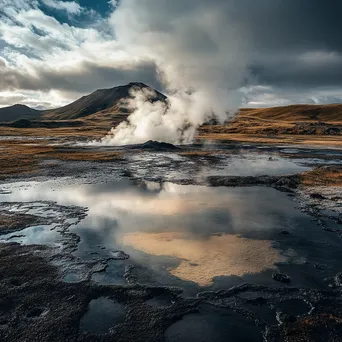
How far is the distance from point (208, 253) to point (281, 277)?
3213 millimetres

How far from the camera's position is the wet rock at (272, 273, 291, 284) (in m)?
11.7

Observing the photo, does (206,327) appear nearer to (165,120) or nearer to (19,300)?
(19,300)

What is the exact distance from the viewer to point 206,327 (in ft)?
30.0

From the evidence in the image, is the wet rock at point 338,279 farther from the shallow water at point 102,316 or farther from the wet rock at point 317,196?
the wet rock at point 317,196

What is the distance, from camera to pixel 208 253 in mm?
13836

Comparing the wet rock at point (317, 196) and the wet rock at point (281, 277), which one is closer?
the wet rock at point (281, 277)

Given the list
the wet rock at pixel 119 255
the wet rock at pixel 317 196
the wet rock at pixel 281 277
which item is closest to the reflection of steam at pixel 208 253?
the wet rock at pixel 281 277

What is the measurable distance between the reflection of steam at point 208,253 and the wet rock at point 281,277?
→ 681mm

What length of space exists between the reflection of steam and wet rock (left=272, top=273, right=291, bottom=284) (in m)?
0.68

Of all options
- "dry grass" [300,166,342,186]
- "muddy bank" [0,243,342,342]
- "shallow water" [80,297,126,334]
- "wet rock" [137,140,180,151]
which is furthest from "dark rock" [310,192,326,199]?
"wet rock" [137,140,180,151]

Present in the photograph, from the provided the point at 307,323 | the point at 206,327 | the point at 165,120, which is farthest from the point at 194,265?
the point at 165,120

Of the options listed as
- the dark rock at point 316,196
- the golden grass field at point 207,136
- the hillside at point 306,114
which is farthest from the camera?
the hillside at point 306,114

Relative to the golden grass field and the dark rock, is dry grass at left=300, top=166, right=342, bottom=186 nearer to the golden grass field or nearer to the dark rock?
the golden grass field

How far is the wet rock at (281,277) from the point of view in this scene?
38.3 feet
